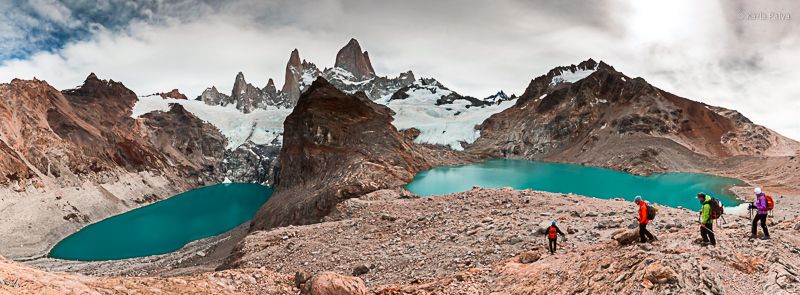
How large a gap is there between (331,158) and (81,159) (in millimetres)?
80342

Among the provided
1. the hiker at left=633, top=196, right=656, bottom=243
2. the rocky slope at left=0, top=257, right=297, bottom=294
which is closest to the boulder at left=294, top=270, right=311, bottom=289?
the rocky slope at left=0, top=257, right=297, bottom=294

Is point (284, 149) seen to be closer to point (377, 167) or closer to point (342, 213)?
point (377, 167)

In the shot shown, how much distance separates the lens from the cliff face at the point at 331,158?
184 ft

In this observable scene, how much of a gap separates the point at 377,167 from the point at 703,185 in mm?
49823

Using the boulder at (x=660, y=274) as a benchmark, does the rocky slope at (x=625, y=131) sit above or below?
above

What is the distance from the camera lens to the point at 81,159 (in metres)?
114

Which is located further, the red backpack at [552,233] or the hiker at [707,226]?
the red backpack at [552,233]

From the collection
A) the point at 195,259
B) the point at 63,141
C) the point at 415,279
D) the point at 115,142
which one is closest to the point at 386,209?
the point at 415,279

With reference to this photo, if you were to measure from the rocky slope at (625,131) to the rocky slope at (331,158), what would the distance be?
43617mm

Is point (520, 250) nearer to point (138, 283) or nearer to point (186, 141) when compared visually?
point (138, 283)

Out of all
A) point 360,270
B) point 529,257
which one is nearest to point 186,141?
point 360,270

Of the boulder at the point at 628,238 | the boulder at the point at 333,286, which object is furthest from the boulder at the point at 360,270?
the boulder at the point at 628,238

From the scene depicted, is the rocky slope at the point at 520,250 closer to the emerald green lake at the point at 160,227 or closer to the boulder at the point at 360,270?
the boulder at the point at 360,270

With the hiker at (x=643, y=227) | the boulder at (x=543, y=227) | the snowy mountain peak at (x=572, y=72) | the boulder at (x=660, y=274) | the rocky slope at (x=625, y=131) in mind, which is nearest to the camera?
the boulder at (x=660, y=274)
